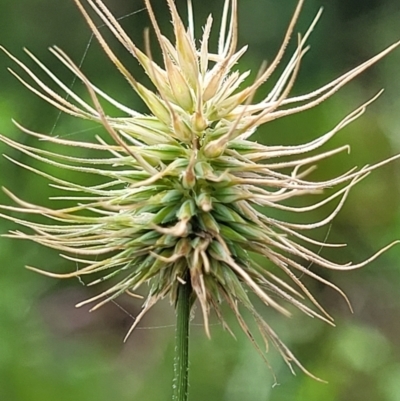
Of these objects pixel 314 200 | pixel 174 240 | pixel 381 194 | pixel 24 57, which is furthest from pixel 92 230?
pixel 24 57

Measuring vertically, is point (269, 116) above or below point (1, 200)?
above

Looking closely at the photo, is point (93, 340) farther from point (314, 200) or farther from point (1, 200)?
point (314, 200)

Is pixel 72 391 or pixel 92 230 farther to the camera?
pixel 72 391

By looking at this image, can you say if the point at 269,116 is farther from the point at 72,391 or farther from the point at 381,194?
the point at 381,194

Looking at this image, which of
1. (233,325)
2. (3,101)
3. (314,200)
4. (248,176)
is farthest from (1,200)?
(248,176)

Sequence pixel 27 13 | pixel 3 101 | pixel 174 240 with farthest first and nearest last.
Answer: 1. pixel 27 13
2. pixel 3 101
3. pixel 174 240

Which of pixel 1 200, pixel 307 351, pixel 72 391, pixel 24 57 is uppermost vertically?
pixel 24 57

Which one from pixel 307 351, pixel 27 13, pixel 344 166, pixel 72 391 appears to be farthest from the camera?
pixel 27 13
